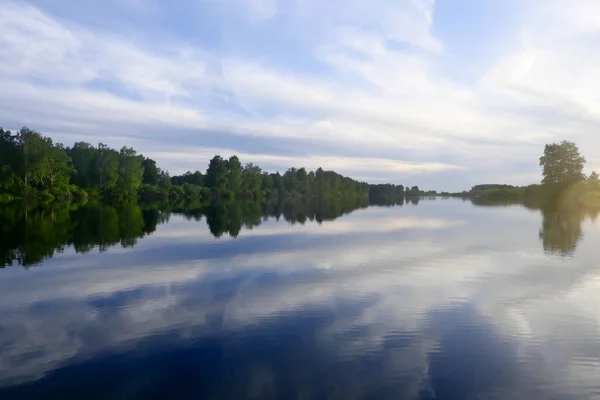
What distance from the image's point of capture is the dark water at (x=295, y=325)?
348 inches

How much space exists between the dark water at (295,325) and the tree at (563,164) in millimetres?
86628

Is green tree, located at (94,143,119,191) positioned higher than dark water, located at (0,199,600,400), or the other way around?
green tree, located at (94,143,119,191)

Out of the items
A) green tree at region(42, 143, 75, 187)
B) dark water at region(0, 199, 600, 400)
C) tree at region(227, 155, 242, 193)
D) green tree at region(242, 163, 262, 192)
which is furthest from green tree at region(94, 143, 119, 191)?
dark water at region(0, 199, 600, 400)

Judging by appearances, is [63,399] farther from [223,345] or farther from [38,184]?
[38,184]

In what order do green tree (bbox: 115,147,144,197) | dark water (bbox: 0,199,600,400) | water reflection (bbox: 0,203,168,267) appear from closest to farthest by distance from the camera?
dark water (bbox: 0,199,600,400)
water reflection (bbox: 0,203,168,267)
green tree (bbox: 115,147,144,197)

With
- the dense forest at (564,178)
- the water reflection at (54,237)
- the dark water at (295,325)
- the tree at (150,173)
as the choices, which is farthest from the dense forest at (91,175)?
the dense forest at (564,178)

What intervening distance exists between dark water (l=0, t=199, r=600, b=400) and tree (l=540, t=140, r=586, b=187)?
86.6 m

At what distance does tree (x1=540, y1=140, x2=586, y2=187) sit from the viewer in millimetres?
98625

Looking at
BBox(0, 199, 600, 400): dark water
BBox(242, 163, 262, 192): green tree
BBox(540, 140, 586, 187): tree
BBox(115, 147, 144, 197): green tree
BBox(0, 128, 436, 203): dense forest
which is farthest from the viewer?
BBox(242, 163, 262, 192): green tree

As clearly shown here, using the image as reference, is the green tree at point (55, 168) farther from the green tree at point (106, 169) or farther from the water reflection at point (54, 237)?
the water reflection at point (54, 237)

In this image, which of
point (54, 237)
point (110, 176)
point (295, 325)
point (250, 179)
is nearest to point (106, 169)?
point (110, 176)

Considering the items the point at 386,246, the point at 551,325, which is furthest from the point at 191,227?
the point at 551,325

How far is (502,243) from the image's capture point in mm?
30781

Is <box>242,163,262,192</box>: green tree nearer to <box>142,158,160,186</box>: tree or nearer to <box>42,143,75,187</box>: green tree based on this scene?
<box>142,158,160,186</box>: tree
